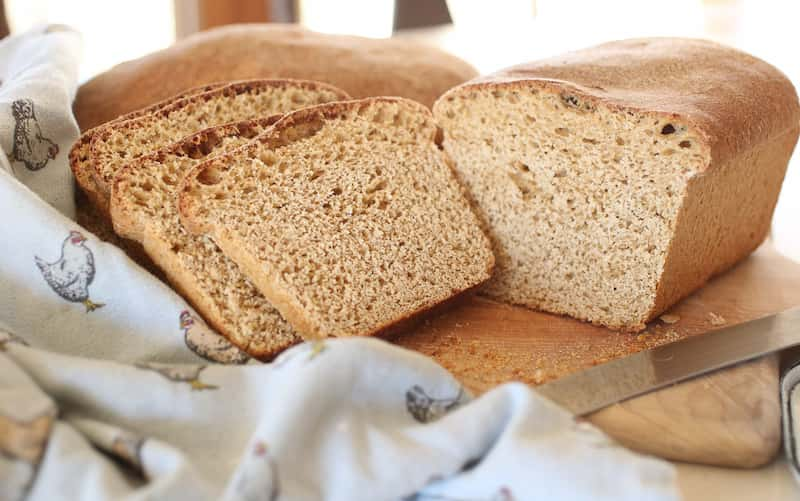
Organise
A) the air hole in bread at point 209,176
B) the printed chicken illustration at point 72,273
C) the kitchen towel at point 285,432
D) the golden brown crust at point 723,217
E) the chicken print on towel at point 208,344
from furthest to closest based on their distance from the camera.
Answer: the golden brown crust at point 723,217 < the air hole in bread at point 209,176 < the printed chicken illustration at point 72,273 < the chicken print on towel at point 208,344 < the kitchen towel at point 285,432

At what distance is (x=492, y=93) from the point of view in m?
2.38

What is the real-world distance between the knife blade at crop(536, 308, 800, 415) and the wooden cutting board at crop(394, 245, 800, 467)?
0.9 inches

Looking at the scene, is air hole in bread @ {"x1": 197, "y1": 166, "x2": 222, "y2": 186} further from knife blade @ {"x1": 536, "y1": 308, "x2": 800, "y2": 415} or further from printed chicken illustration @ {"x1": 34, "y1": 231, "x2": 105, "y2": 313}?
knife blade @ {"x1": 536, "y1": 308, "x2": 800, "y2": 415}

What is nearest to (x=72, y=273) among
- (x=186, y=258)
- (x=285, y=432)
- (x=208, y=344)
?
(x=186, y=258)

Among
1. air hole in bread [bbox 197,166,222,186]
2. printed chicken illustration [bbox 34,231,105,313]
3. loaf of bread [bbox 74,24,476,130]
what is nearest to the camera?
printed chicken illustration [bbox 34,231,105,313]

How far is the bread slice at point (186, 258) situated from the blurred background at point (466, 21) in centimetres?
260

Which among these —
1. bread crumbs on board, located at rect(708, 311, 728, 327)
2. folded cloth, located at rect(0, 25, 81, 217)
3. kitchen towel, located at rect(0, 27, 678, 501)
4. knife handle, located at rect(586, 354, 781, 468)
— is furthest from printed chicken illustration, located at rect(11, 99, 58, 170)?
bread crumbs on board, located at rect(708, 311, 728, 327)

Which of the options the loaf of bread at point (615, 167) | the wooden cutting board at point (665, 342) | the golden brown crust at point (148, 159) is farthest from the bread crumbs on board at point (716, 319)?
the golden brown crust at point (148, 159)

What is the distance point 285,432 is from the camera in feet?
4.67

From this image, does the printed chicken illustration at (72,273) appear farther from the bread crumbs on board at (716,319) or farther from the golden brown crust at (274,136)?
the bread crumbs on board at (716,319)

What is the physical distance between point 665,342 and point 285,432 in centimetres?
121

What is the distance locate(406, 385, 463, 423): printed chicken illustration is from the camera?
1.62 m

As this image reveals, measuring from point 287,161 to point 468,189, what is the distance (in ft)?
1.88

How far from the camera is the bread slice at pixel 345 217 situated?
2.06 meters
